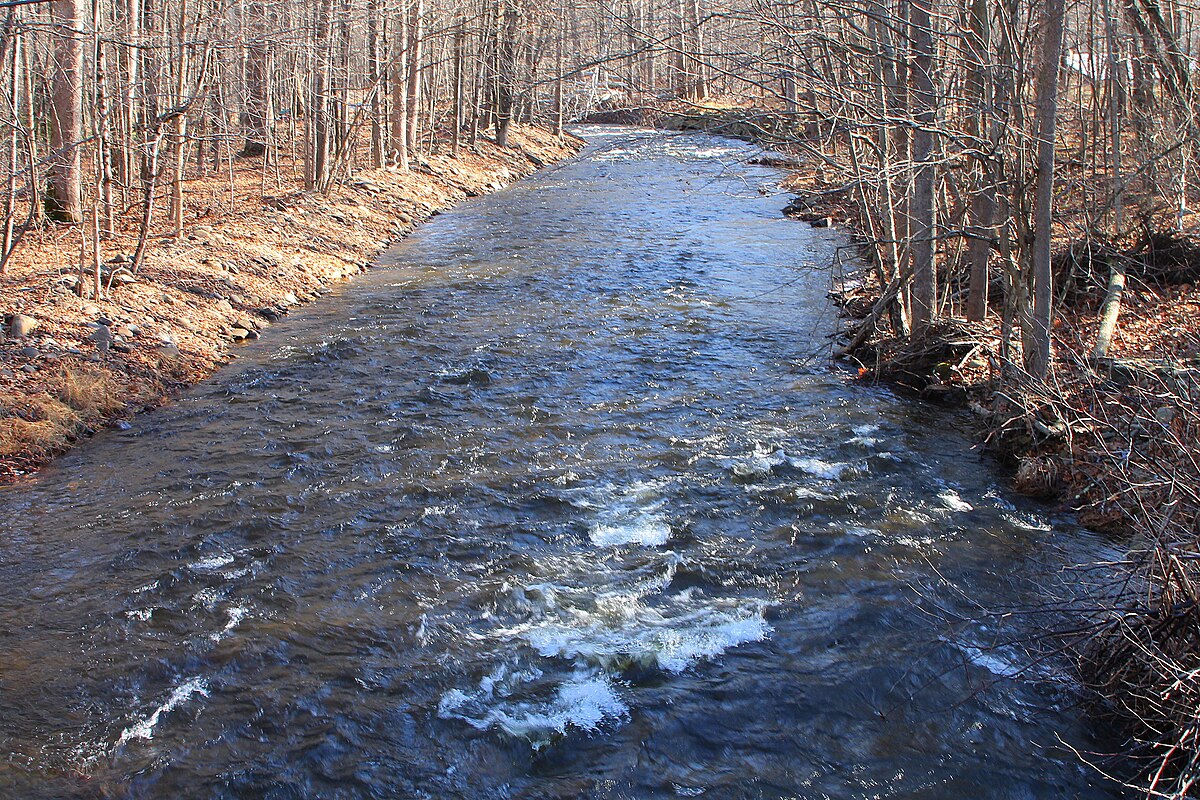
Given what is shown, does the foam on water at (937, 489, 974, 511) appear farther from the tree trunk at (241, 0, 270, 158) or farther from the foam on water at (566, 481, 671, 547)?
the tree trunk at (241, 0, 270, 158)

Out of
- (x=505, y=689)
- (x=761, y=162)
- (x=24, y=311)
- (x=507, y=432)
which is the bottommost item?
(x=505, y=689)

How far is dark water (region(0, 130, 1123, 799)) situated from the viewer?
5391 millimetres

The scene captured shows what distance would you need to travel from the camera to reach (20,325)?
35.9 feet

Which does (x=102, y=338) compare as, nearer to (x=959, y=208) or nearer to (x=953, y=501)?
(x=953, y=501)

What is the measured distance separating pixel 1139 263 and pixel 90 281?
42.5 feet

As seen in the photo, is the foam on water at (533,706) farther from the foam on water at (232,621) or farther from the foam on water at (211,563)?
the foam on water at (211,563)

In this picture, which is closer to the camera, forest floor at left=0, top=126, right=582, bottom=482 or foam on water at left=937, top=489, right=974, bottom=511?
foam on water at left=937, top=489, right=974, bottom=511

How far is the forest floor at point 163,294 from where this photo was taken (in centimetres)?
1009

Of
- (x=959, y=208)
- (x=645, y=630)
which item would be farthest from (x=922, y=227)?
(x=645, y=630)

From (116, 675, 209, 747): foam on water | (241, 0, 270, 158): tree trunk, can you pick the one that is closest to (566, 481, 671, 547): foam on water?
(116, 675, 209, 747): foam on water

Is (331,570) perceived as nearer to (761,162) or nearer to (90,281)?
(90,281)

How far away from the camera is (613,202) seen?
24531 millimetres

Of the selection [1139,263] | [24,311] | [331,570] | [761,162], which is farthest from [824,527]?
[761,162]

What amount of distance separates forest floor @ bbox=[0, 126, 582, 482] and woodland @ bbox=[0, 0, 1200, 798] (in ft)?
0.25
